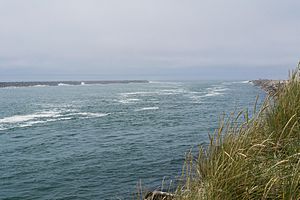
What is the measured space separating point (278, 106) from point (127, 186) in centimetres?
796

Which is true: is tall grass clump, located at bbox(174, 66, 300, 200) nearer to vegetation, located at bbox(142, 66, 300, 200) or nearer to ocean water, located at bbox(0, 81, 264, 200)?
vegetation, located at bbox(142, 66, 300, 200)

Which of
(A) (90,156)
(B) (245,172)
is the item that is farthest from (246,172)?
(A) (90,156)

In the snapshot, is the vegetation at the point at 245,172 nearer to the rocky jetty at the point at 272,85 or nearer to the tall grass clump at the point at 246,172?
the tall grass clump at the point at 246,172

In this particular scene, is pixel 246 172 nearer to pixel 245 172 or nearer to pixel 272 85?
pixel 245 172

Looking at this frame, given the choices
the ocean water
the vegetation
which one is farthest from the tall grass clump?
the ocean water

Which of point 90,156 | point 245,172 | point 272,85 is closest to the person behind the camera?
point 245,172

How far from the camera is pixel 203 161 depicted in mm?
4812

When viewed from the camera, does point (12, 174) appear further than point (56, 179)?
Yes

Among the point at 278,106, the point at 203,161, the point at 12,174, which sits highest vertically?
the point at 278,106

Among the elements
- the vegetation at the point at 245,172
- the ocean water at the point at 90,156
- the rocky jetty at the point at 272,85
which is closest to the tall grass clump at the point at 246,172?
the vegetation at the point at 245,172

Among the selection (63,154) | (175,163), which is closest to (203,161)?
(175,163)

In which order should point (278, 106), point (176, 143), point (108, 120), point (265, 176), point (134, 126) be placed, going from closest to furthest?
1. point (265, 176)
2. point (278, 106)
3. point (176, 143)
4. point (134, 126)
5. point (108, 120)

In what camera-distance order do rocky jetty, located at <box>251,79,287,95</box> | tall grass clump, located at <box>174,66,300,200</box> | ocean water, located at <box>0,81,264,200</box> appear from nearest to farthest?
tall grass clump, located at <box>174,66,300,200</box> → rocky jetty, located at <box>251,79,287,95</box> → ocean water, located at <box>0,81,264,200</box>

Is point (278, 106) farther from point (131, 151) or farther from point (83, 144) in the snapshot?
point (83, 144)
